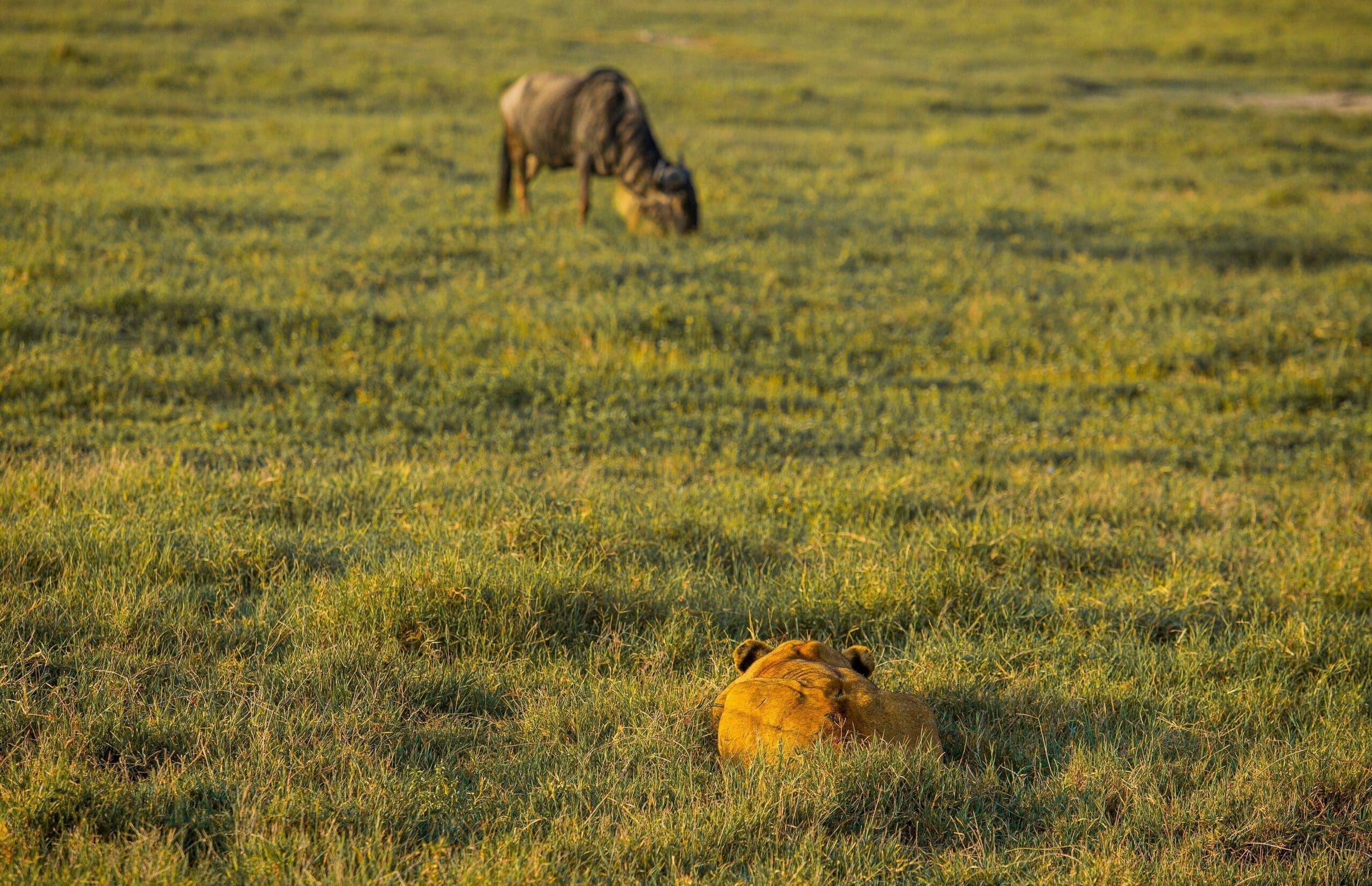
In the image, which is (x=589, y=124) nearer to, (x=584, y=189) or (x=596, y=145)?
(x=596, y=145)

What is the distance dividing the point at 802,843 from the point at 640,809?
1.53 ft

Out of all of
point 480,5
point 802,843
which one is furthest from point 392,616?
point 480,5

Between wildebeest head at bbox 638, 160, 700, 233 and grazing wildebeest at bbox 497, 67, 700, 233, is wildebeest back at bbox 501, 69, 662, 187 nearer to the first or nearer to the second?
grazing wildebeest at bbox 497, 67, 700, 233

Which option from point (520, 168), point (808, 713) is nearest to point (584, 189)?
point (520, 168)

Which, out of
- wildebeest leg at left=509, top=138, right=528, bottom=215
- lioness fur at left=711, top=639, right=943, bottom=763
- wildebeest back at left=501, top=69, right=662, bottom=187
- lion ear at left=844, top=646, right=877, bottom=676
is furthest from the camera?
wildebeest leg at left=509, top=138, right=528, bottom=215

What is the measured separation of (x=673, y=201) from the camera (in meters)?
12.2

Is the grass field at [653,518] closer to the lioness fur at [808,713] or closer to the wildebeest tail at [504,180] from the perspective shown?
the lioness fur at [808,713]

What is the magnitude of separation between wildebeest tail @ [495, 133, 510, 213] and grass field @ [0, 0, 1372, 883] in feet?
1.67

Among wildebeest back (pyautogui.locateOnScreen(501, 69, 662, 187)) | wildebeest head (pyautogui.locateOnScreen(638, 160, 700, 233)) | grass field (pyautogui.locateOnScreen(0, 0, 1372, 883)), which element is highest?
wildebeest back (pyautogui.locateOnScreen(501, 69, 662, 187))

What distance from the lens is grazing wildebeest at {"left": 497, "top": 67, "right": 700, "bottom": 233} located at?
484 inches

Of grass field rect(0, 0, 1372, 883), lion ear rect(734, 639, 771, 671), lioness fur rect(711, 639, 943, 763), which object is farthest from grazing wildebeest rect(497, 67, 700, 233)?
lioness fur rect(711, 639, 943, 763)

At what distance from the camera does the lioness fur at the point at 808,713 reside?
3.19m

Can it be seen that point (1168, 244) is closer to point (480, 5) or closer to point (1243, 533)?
point (1243, 533)

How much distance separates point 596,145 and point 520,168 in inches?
52.3
